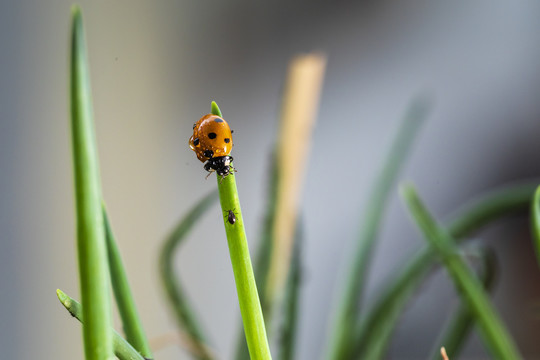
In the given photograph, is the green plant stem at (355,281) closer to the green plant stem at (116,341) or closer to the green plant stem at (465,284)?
the green plant stem at (465,284)

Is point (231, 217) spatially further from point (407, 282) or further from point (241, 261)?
point (407, 282)

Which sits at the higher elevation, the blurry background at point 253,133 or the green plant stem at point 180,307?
the blurry background at point 253,133

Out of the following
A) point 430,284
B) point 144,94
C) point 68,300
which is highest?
point 144,94

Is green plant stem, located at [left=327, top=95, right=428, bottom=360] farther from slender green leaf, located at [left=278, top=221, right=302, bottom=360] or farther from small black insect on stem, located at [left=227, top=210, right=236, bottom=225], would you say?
small black insect on stem, located at [left=227, top=210, right=236, bottom=225]

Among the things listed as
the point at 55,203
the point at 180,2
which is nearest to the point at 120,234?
the point at 55,203

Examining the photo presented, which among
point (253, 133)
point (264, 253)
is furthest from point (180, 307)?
point (253, 133)

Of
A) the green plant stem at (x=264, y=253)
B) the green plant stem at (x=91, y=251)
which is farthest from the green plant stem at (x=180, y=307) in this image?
the green plant stem at (x=91, y=251)

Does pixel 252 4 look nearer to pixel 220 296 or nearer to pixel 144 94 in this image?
pixel 144 94
